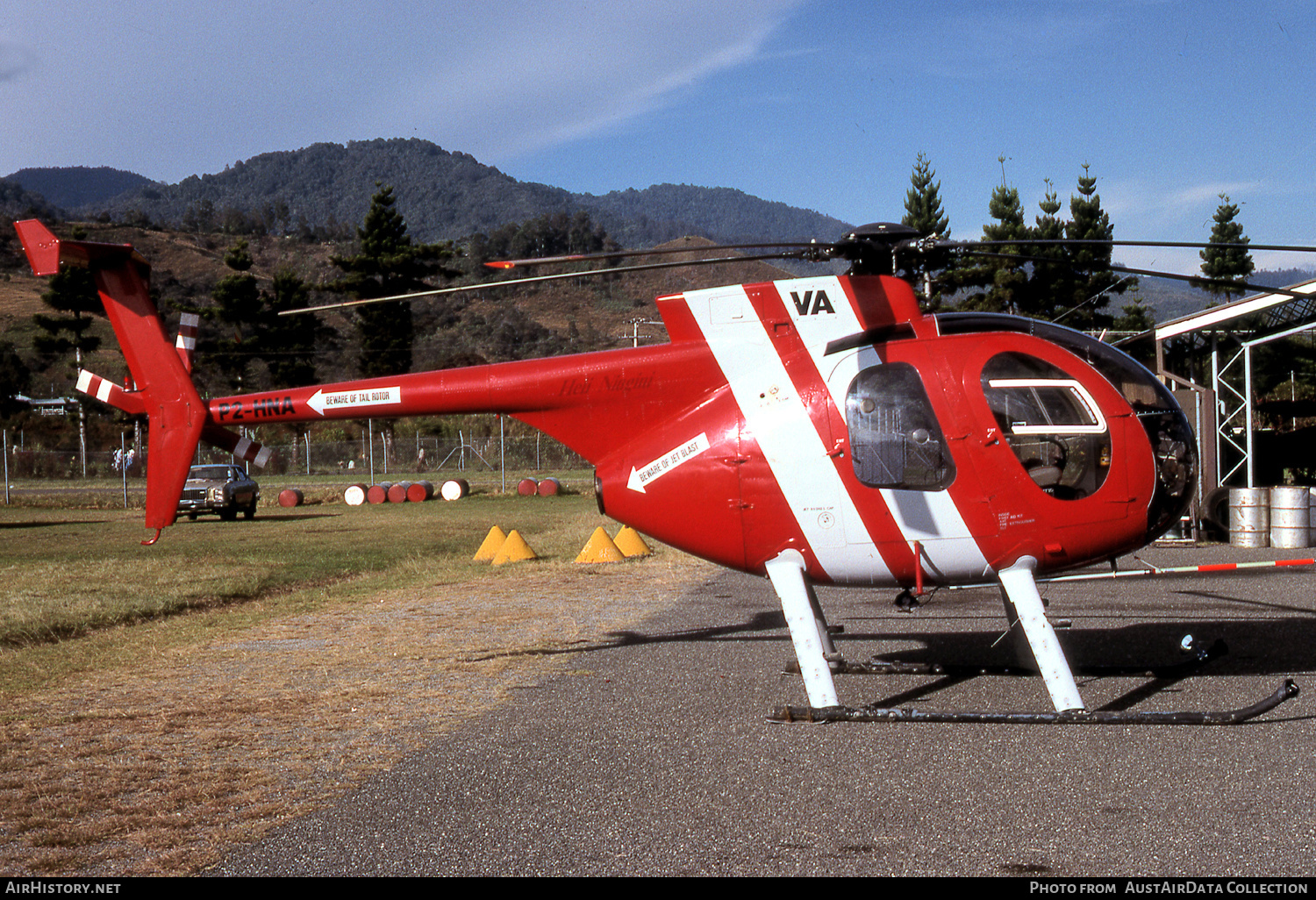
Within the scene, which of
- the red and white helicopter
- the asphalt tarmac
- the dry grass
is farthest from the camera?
the red and white helicopter

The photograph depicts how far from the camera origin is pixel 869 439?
291 inches

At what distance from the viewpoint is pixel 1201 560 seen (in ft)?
52.2

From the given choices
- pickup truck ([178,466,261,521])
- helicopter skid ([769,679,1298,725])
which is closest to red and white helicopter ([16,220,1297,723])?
helicopter skid ([769,679,1298,725])

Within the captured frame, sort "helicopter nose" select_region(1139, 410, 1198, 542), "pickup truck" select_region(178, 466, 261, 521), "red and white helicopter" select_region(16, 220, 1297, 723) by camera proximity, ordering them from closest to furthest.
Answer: "red and white helicopter" select_region(16, 220, 1297, 723)
"helicopter nose" select_region(1139, 410, 1198, 542)
"pickup truck" select_region(178, 466, 261, 521)

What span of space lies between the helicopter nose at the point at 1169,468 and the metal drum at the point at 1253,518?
11911 mm

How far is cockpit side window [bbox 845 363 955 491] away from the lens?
24.0ft

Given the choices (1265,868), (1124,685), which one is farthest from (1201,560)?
(1265,868)

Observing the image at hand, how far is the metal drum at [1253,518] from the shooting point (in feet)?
58.0

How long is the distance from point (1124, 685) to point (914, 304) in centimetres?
325

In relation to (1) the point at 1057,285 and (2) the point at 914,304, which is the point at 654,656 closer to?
(2) the point at 914,304

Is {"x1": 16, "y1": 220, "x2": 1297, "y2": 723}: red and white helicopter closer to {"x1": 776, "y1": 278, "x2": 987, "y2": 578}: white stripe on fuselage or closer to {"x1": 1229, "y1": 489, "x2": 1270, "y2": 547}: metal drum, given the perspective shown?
{"x1": 776, "y1": 278, "x2": 987, "y2": 578}: white stripe on fuselage

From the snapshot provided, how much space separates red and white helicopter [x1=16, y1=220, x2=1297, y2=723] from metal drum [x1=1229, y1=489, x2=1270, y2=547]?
1184cm

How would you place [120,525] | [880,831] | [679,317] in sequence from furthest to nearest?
[120,525], [679,317], [880,831]
